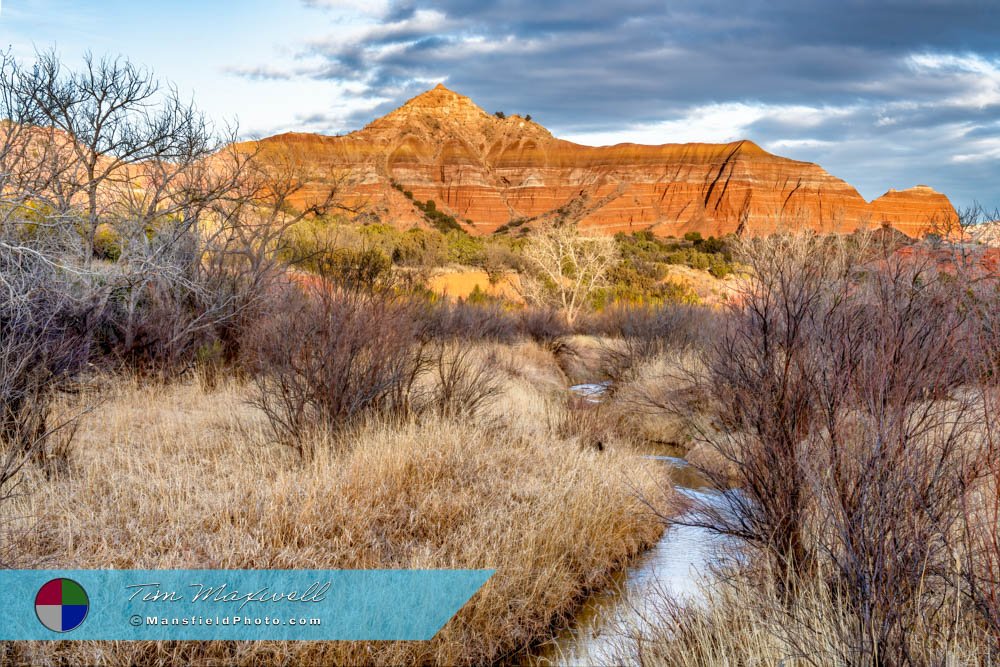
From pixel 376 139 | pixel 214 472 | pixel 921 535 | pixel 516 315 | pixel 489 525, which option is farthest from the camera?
pixel 376 139

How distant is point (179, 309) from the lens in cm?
1004

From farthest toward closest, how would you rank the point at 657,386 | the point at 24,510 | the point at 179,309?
the point at 657,386 < the point at 179,309 < the point at 24,510

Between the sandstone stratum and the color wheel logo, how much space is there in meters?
61.2

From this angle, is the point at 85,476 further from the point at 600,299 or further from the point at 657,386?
the point at 600,299

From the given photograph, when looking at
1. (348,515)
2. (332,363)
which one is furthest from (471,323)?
(348,515)

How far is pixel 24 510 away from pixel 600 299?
26.7m

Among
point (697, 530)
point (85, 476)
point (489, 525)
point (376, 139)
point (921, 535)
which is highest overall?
point (376, 139)

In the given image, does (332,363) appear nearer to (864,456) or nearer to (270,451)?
(270,451)

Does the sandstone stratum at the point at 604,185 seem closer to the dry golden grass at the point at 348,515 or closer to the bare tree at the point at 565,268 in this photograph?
the bare tree at the point at 565,268

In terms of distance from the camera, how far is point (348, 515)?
4980mm

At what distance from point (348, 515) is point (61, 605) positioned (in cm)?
186

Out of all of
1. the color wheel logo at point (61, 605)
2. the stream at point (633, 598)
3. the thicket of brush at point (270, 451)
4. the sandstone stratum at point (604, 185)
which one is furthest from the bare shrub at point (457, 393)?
the sandstone stratum at point (604, 185)

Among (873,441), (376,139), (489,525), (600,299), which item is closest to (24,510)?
(489,525)

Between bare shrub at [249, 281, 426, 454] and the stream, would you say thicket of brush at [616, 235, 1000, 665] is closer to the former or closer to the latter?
the stream
